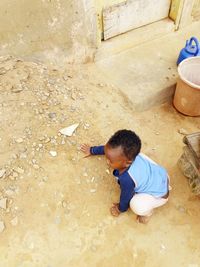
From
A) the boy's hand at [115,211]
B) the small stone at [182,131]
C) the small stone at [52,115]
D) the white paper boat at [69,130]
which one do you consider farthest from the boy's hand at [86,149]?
the small stone at [182,131]

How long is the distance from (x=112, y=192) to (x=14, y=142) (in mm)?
841

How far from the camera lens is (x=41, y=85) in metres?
2.87

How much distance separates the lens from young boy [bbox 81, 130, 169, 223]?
1.93 m

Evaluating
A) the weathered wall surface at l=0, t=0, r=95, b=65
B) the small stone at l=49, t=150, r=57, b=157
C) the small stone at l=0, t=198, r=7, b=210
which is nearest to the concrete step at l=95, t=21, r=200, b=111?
the weathered wall surface at l=0, t=0, r=95, b=65

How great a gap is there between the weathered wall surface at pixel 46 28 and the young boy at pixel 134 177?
54.5 inches

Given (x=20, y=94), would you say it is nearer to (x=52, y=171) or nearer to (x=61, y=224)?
(x=52, y=171)

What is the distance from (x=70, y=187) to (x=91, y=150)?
0.32 m

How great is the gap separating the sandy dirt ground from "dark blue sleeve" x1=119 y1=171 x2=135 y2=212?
186 mm

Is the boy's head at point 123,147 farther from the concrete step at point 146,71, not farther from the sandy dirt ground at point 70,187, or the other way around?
the concrete step at point 146,71

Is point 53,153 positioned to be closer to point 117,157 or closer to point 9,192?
point 9,192

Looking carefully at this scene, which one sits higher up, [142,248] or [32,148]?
[32,148]

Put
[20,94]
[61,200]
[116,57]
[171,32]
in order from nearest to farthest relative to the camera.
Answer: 1. [61,200]
2. [20,94]
3. [116,57]
4. [171,32]

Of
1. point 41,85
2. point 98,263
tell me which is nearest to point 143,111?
point 41,85

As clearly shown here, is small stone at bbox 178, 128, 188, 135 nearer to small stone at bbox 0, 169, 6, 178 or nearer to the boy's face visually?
the boy's face
